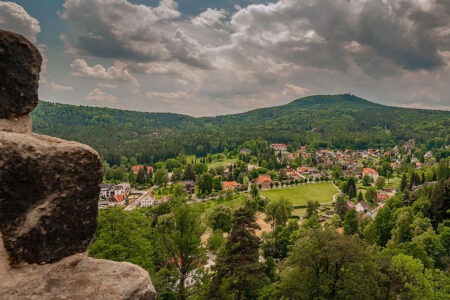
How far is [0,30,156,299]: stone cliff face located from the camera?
9.21 feet

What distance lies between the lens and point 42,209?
3.02 metres

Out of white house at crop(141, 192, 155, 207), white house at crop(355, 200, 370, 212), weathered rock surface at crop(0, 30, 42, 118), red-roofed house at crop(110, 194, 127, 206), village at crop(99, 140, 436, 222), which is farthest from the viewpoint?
red-roofed house at crop(110, 194, 127, 206)

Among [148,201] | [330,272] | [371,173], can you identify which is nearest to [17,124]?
[330,272]

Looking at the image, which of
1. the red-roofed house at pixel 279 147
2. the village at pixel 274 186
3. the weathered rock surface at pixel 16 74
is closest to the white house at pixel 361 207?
the village at pixel 274 186

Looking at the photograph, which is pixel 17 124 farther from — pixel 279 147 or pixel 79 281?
pixel 279 147

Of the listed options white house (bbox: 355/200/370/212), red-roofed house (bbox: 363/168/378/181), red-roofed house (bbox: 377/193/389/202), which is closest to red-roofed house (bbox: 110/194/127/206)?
white house (bbox: 355/200/370/212)

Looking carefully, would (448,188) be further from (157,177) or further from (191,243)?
(157,177)

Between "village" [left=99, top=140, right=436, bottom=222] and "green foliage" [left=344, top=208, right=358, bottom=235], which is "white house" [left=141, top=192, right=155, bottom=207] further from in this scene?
"green foliage" [left=344, top=208, right=358, bottom=235]

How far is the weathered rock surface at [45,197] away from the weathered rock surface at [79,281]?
15 centimetres

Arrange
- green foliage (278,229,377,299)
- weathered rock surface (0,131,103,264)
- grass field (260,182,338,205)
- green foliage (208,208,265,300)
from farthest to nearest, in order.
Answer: grass field (260,182,338,205) < green foliage (208,208,265,300) < green foliage (278,229,377,299) < weathered rock surface (0,131,103,264)

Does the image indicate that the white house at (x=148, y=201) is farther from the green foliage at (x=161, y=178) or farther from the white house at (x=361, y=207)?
the white house at (x=361, y=207)

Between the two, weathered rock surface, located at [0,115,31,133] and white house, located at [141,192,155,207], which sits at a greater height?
weathered rock surface, located at [0,115,31,133]

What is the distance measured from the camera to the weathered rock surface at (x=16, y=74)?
10.2 feet

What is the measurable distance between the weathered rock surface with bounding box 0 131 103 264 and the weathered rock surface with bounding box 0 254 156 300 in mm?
150
